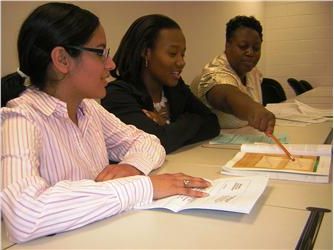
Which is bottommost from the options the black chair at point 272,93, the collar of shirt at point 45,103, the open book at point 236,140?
the black chair at point 272,93

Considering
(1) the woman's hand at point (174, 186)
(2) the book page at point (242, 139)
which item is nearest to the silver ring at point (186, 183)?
(1) the woman's hand at point (174, 186)

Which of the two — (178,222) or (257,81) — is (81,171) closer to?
(178,222)

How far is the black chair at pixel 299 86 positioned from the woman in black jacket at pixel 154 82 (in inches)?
131

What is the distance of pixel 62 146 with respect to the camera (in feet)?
3.48

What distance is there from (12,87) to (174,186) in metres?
0.55

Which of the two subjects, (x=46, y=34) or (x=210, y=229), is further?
(x=46, y=34)

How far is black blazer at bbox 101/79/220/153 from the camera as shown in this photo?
1533 millimetres

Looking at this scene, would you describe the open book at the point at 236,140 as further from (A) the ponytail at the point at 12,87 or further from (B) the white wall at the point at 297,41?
(B) the white wall at the point at 297,41

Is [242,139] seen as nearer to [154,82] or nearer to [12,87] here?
[154,82]

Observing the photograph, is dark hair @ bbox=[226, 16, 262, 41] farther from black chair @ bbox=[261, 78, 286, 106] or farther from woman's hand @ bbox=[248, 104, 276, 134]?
black chair @ bbox=[261, 78, 286, 106]

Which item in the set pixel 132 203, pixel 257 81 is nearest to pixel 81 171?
pixel 132 203


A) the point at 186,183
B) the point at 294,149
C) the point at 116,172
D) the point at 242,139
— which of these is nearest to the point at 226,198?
the point at 186,183

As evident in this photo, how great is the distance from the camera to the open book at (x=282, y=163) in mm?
1181

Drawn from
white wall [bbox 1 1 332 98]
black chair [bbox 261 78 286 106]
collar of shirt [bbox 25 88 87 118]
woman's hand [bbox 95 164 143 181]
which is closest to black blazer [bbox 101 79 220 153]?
woman's hand [bbox 95 164 143 181]
